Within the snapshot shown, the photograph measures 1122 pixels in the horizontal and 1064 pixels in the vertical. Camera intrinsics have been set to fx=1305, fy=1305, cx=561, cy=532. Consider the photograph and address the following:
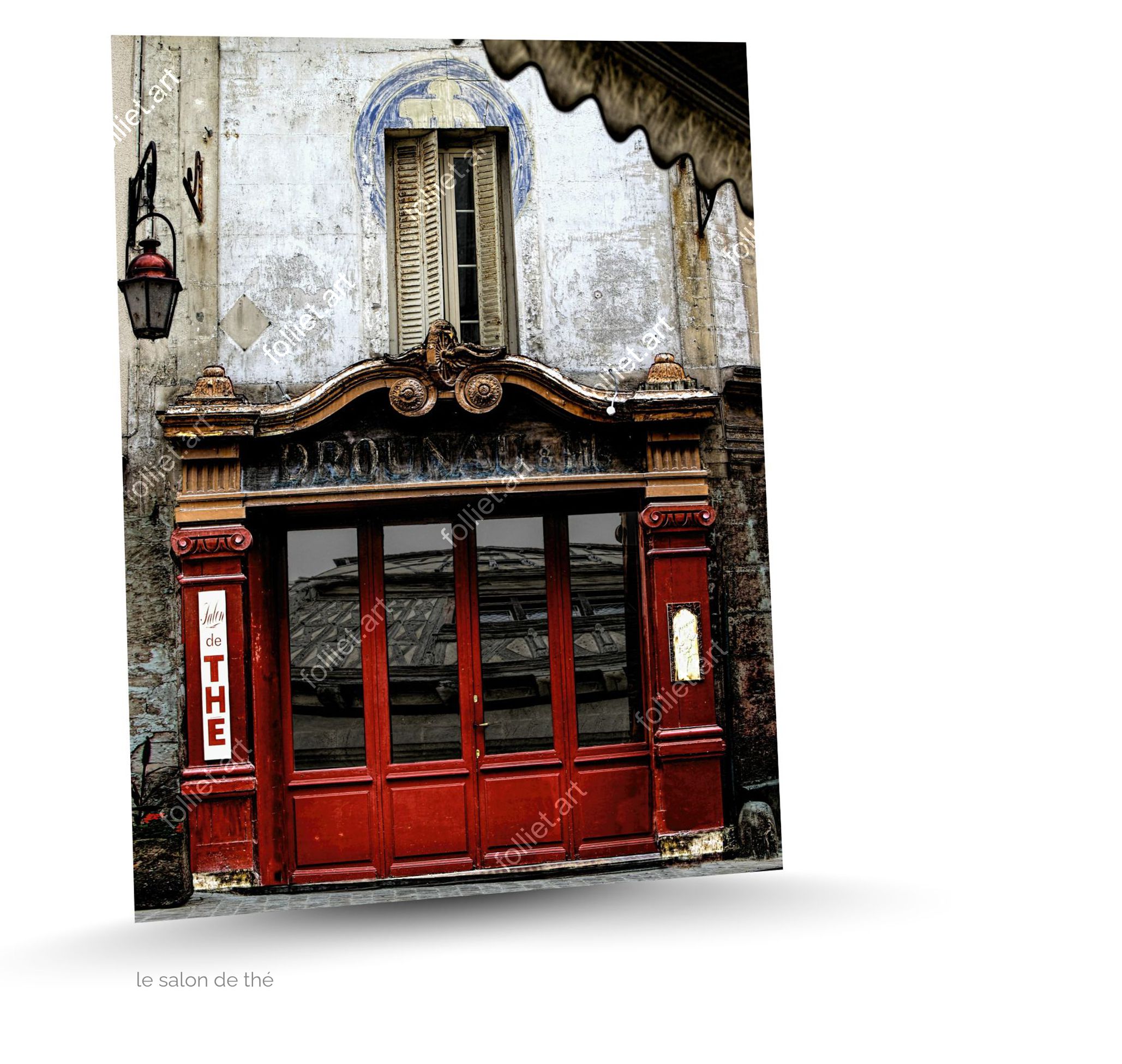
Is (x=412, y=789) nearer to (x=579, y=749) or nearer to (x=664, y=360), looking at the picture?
(x=579, y=749)

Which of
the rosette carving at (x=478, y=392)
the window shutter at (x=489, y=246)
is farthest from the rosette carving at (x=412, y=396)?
the window shutter at (x=489, y=246)

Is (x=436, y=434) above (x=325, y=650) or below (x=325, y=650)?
above

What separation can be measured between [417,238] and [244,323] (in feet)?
3.79

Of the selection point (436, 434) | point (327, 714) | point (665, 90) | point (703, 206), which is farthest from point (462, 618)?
point (665, 90)

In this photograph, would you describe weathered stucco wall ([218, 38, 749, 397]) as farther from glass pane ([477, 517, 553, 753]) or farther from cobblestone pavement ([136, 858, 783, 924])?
cobblestone pavement ([136, 858, 783, 924])

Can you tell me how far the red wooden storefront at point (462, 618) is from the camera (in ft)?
24.6

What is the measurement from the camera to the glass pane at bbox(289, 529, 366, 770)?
25.4ft

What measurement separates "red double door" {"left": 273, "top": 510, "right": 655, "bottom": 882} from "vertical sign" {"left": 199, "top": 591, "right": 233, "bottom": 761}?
42 cm

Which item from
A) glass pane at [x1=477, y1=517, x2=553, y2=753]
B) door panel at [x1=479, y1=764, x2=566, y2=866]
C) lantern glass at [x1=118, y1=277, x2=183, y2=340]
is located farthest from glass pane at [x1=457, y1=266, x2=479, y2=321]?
door panel at [x1=479, y1=764, x2=566, y2=866]

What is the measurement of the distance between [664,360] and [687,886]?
318cm

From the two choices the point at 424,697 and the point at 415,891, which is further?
the point at 424,697

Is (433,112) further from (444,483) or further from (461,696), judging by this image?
(461,696)

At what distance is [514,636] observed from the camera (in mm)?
7949

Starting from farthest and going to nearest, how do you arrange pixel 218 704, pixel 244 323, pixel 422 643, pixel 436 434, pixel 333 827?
pixel 422 643, pixel 333 827, pixel 436 434, pixel 244 323, pixel 218 704
